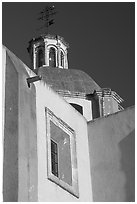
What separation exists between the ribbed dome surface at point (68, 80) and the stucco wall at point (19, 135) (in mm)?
10675

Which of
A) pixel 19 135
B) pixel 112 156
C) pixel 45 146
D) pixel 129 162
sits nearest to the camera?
pixel 19 135

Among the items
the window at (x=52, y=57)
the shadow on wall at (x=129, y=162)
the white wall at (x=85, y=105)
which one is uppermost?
the window at (x=52, y=57)

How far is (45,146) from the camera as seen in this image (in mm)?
13203

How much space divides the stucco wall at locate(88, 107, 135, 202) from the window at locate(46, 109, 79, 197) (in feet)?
2.57

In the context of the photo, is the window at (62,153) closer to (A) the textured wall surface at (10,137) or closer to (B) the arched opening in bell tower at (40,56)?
(A) the textured wall surface at (10,137)

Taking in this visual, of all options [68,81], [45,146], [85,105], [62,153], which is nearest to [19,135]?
[45,146]

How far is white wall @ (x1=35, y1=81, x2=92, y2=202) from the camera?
1279 centimetres

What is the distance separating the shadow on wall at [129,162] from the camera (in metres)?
14.2

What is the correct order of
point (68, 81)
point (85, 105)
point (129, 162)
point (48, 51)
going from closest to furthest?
point (129, 162), point (85, 105), point (68, 81), point (48, 51)

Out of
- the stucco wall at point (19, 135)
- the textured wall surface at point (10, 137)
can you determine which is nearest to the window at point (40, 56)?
the stucco wall at point (19, 135)

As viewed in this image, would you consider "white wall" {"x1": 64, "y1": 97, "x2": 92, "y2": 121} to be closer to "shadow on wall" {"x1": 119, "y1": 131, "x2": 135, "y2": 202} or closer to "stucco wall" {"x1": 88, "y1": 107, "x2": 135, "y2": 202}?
"stucco wall" {"x1": 88, "y1": 107, "x2": 135, "y2": 202}

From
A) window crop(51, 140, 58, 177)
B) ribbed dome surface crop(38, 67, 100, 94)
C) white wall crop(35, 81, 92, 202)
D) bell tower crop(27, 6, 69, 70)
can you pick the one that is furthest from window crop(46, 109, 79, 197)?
bell tower crop(27, 6, 69, 70)

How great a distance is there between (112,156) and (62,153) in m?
1.31

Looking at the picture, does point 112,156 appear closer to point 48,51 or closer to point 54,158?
point 54,158
